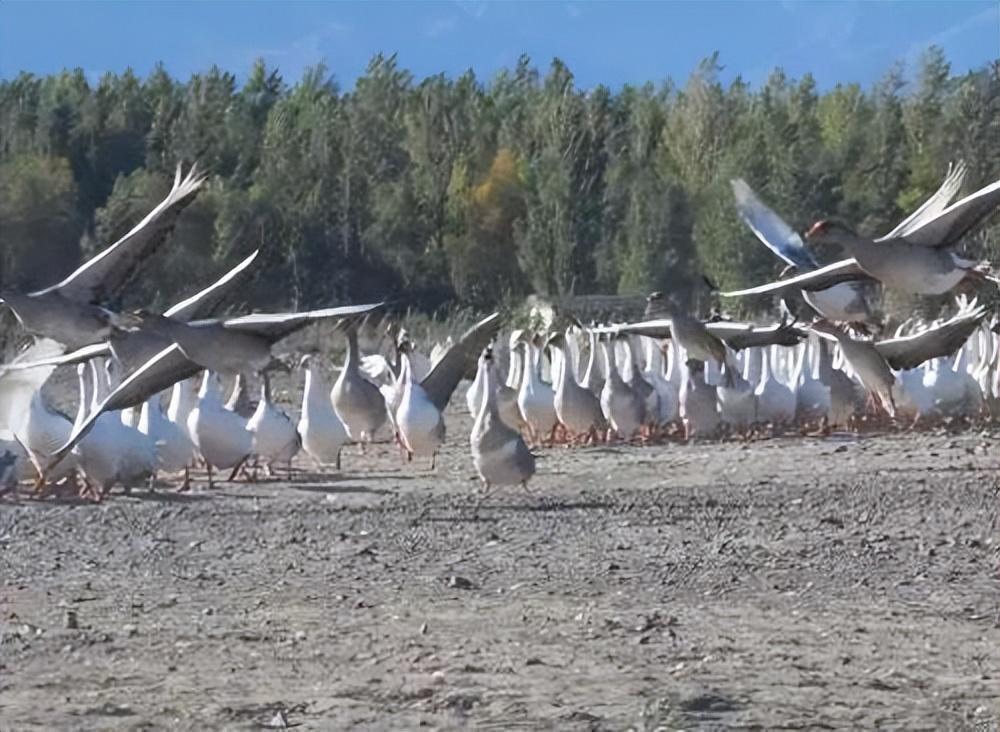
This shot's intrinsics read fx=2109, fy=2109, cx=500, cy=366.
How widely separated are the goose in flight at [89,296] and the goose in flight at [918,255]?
169 inches

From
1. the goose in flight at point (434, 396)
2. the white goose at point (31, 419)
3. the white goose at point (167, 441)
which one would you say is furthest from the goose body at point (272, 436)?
the white goose at point (31, 419)

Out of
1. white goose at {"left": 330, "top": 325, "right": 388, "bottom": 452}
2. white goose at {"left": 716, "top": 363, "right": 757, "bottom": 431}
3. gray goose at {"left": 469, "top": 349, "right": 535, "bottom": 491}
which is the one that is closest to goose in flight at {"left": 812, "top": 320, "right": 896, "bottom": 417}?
gray goose at {"left": 469, "top": 349, "right": 535, "bottom": 491}

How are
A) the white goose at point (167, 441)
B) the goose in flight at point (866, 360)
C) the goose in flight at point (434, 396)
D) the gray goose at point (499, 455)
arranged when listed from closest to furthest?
the gray goose at point (499, 455) → the goose in flight at point (866, 360) → the white goose at point (167, 441) → the goose in flight at point (434, 396)

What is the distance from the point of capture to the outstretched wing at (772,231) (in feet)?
43.2

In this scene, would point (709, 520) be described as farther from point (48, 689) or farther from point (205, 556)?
point (48, 689)

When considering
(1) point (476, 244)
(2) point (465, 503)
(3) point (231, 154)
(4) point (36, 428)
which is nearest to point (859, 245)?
(2) point (465, 503)

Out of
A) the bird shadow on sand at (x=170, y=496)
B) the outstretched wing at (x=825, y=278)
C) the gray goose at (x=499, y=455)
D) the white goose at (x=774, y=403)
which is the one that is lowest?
the bird shadow on sand at (x=170, y=496)

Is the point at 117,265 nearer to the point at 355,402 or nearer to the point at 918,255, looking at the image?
the point at 918,255

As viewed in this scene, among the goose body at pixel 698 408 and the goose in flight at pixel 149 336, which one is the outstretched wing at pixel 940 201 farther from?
the goose body at pixel 698 408

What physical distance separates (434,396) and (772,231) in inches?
183

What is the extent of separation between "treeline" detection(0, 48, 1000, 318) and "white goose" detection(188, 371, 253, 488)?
2057cm

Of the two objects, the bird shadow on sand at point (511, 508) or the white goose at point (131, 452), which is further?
the white goose at point (131, 452)

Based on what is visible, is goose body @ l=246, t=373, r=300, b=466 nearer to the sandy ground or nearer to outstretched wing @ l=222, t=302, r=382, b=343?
the sandy ground

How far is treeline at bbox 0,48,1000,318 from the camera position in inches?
1779
